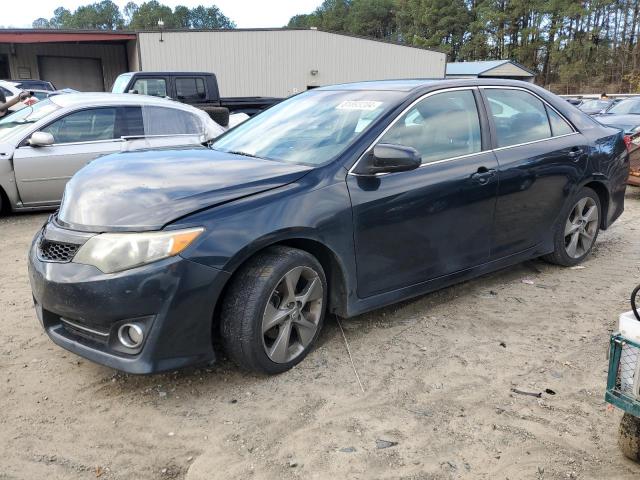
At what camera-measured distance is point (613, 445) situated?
2549mm

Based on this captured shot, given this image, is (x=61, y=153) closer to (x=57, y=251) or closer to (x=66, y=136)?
(x=66, y=136)

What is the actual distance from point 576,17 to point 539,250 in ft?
235

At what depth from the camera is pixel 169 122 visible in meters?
7.38

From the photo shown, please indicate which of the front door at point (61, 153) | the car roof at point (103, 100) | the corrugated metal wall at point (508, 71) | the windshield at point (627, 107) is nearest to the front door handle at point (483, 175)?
the front door at point (61, 153)

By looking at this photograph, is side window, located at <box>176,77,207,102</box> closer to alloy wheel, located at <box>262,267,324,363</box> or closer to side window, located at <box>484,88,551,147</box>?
side window, located at <box>484,88,551,147</box>

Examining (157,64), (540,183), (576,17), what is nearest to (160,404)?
(540,183)

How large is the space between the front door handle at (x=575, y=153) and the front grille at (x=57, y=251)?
12.4ft

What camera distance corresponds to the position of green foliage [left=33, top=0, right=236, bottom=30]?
92.9 meters

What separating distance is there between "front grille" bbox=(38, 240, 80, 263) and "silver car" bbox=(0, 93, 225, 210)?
3.41m

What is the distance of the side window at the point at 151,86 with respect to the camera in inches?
466

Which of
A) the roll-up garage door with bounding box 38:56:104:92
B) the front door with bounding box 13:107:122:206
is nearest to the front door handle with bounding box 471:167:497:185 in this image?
the front door with bounding box 13:107:122:206

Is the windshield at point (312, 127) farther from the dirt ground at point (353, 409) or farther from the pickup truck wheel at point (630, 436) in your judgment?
the pickup truck wheel at point (630, 436)

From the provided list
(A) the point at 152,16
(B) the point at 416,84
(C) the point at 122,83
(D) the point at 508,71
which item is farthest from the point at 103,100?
(A) the point at 152,16

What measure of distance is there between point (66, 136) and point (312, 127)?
4.34 m
